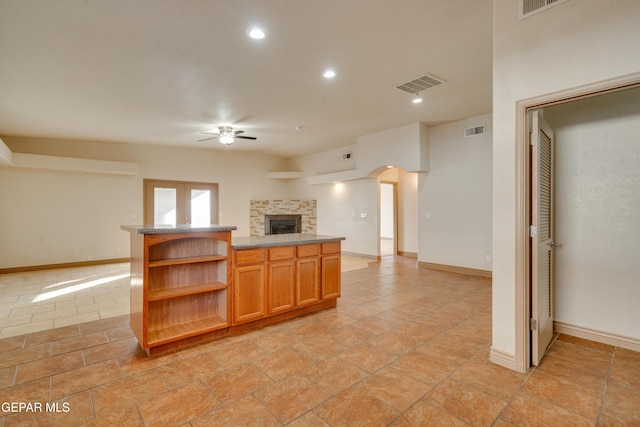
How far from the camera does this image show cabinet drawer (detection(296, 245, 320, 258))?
3.61 meters

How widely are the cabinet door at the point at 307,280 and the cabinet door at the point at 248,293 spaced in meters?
0.47

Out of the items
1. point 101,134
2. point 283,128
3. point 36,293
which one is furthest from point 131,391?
point 101,134

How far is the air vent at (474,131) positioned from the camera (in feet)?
18.6

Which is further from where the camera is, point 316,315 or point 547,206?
point 316,315

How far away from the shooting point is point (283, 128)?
21.1ft

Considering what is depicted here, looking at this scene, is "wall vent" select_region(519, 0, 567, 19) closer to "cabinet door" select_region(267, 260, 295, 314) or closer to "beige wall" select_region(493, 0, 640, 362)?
"beige wall" select_region(493, 0, 640, 362)

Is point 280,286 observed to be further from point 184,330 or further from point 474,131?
point 474,131

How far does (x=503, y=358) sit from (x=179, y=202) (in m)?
7.88

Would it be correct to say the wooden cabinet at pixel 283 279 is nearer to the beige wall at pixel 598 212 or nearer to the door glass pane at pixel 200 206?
the beige wall at pixel 598 212

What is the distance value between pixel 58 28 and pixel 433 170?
6.06m

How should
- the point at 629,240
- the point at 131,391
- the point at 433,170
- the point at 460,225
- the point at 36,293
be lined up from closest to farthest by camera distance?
the point at 131,391 < the point at 629,240 < the point at 36,293 < the point at 460,225 < the point at 433,170

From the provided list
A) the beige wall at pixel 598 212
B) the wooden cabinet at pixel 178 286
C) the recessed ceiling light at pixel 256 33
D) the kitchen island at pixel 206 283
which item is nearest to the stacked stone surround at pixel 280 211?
the kitchen island at pixel 206 283

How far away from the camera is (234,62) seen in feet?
11.5

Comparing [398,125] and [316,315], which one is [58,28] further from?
[398,125]
